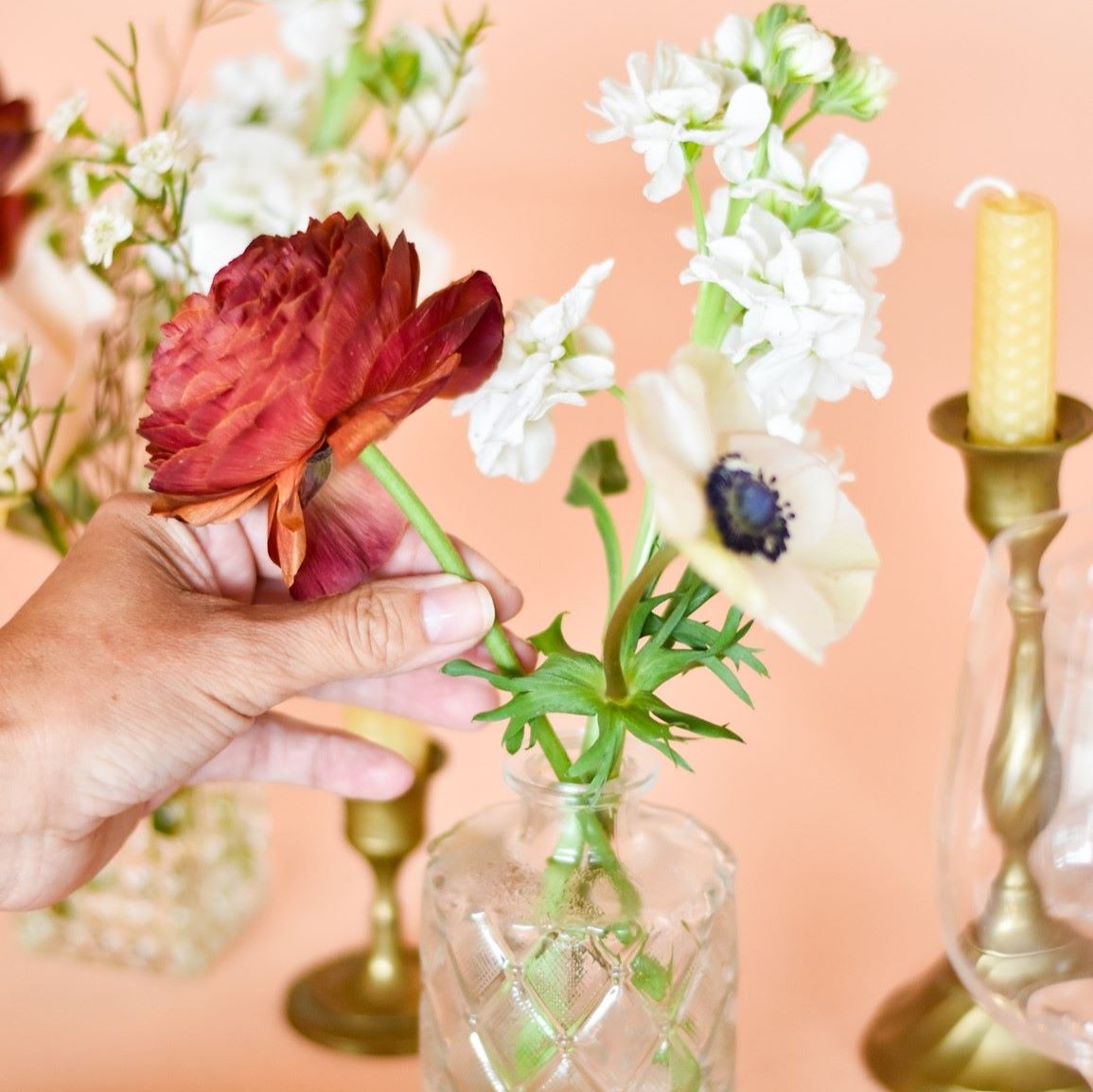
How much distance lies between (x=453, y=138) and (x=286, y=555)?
45cm

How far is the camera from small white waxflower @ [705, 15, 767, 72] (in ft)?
2.04

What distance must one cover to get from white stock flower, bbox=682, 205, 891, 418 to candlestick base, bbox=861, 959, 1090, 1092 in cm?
45

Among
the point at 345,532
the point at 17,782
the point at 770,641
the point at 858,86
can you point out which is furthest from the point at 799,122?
the point at 770,641

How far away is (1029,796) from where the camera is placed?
0.69 m

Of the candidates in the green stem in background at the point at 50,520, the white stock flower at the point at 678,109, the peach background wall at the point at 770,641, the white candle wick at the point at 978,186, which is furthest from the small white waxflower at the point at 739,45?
the green stem in background at the point at 50,520

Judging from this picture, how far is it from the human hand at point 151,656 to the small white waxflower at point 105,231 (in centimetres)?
12

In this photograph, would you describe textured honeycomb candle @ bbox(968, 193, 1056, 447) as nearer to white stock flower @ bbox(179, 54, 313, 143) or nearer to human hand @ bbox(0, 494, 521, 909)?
human hand @ bbox(0, 494, 521, 909)

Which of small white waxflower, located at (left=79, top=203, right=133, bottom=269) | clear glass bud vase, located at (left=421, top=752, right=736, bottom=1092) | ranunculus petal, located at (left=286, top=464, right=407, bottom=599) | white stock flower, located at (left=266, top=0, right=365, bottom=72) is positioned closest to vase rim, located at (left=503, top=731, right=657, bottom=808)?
clear glass bud vase, located at (left=421, top=752, right=736, bottom=1092)

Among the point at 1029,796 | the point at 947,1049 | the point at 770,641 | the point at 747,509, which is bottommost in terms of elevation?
the point at 947,1049

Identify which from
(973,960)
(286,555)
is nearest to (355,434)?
(286,555)

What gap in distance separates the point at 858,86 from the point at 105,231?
37 cm

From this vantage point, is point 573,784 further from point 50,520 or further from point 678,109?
point 50,520

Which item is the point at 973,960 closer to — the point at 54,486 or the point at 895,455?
the point at 54,486

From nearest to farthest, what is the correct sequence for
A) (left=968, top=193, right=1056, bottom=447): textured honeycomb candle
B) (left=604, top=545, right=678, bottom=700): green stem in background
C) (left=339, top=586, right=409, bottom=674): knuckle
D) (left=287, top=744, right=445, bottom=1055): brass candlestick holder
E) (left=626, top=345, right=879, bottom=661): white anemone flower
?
(left=626, top=345, right=879, bottom=661): white anemone flower, (left=604, top=545, right=678, bottom=700): green stem in background, (left=339, top=586, right=409, bottom=674): knuckle, (left=968, top=193, right=1056, bottom=447): textured honeycomb candle, (left=287, top=744, right=445, bottom=1055): brass candlestick holder
